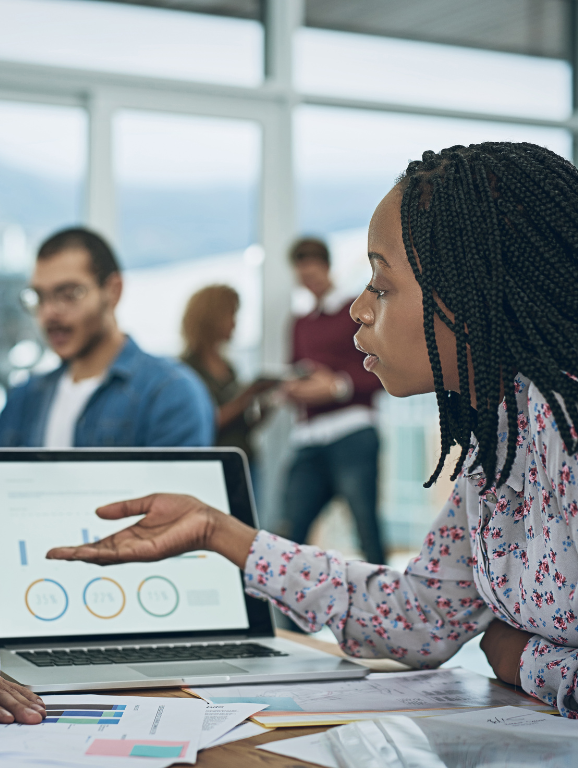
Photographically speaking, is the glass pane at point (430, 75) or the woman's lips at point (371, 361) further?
the glass pane at point (430, 75)

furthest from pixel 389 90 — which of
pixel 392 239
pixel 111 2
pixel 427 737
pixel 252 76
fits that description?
pixel 427 737

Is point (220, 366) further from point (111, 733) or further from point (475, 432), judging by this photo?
point (111, 733)

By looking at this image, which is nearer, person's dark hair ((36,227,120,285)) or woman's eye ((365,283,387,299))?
woman's eye ((365,283,387,299))

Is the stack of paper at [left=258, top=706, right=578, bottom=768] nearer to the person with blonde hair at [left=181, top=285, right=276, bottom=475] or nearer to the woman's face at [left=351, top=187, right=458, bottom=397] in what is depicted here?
the woman's face at [left=351, top=187, right=458, bottom=397]

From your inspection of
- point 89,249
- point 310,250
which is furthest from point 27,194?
point 89,249

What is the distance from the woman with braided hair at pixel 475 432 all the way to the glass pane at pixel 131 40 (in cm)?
261

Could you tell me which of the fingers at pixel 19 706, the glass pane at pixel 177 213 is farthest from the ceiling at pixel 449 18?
the fingers at pixel 19 706

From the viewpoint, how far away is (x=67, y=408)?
2.15m

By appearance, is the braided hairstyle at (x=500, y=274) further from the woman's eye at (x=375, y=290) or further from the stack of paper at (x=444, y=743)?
the stack of paper at (x=444, y=743)

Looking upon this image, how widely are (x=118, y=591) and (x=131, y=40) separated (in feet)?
8.94

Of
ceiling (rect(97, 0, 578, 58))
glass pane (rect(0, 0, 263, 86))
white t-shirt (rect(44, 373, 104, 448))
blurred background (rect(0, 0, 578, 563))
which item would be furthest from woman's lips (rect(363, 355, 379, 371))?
ceiling (rect(97, 0, 578, 58))

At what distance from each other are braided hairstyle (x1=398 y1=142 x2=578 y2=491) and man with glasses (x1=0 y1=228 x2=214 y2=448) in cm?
114

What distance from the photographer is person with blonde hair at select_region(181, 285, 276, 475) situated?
3.18 m

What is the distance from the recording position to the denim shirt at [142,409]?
1.99 m
